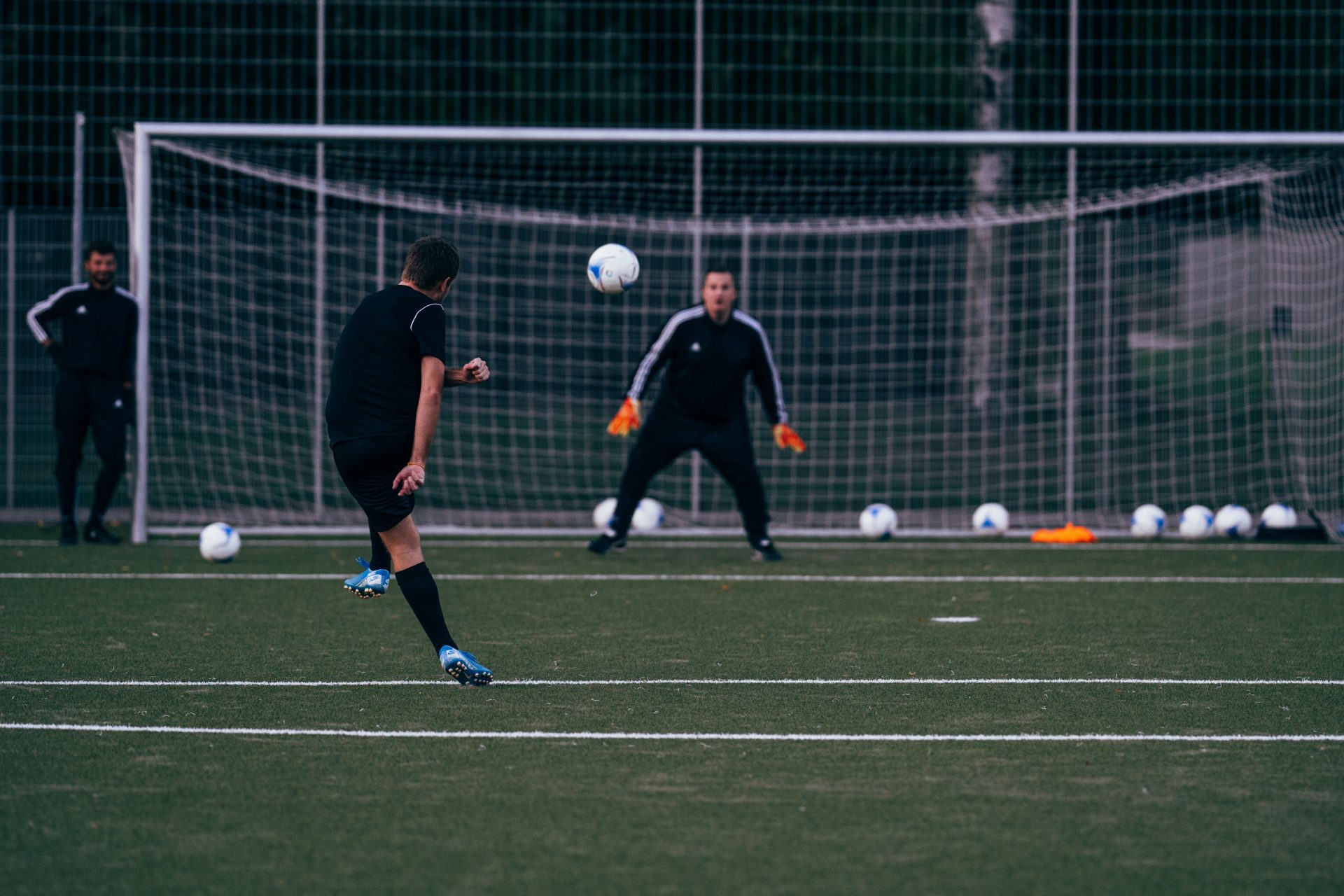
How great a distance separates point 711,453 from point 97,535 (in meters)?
4.34

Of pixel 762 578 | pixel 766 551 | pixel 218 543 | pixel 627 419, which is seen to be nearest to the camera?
pixel 762 578

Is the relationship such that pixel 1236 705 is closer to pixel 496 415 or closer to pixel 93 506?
pixel 93 506

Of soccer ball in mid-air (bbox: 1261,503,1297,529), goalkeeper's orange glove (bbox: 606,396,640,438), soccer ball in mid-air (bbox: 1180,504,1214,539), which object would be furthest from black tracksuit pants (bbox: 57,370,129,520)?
soccer ball in mid-air (bbox: 1261,503,1297,529)

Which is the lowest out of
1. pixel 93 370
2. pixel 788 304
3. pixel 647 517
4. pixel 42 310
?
pixel 647 517

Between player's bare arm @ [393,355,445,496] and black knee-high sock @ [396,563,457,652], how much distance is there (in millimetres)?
346

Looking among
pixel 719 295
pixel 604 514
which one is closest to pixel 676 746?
pixel 719 295

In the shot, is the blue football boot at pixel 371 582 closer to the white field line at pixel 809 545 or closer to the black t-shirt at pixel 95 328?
the white field line at pixel 809 545

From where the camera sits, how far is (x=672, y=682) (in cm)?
646

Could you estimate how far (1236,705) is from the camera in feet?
19.7

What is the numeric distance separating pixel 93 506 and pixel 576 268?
348 inches

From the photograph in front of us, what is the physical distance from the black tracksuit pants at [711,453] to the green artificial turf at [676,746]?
126 centimetres

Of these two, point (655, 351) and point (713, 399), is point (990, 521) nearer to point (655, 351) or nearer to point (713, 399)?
point (713, 399)

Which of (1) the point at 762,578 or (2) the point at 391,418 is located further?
(1) the point at 762,578

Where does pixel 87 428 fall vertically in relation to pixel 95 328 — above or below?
below
